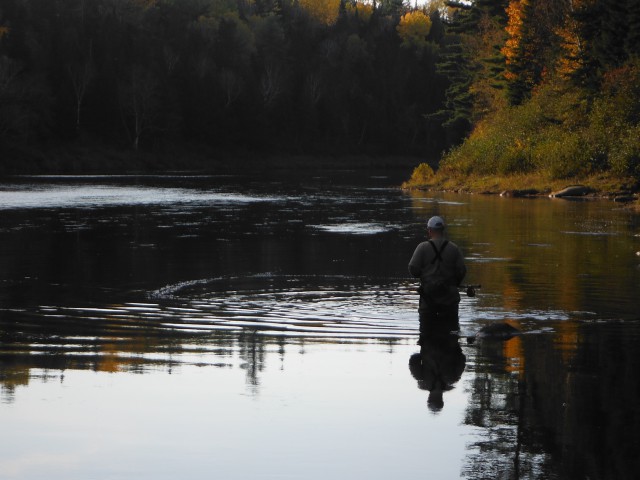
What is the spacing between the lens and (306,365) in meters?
12.9

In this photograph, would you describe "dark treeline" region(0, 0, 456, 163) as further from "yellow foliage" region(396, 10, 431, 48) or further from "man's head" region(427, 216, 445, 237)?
"man's head" region(427, 216, 445, 237)

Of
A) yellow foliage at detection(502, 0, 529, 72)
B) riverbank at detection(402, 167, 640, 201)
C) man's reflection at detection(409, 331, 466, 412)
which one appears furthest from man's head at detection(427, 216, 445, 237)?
yellow foliage at detection(502, 0, 529, 72)

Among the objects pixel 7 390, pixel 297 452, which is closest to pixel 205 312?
pixel 7 390

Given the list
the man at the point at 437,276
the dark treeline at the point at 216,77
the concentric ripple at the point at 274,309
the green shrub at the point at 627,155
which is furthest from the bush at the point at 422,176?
the man at the point at 437,276

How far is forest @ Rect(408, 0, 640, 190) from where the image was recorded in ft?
191

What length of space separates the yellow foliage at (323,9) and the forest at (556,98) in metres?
94.1

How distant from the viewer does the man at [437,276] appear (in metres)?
15.2

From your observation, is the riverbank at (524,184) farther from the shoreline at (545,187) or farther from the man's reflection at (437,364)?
the man's reflection at (437,364)

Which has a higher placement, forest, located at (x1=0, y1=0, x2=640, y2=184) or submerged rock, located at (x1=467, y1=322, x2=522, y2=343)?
forest, located at (x1=0, y1=0, x2=640, y2=184)

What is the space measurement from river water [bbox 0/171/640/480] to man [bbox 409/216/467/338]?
0.37m

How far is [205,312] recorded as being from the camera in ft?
58.5

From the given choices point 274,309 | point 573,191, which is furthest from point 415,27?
point 274,309

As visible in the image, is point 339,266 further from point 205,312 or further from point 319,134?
point 319,134

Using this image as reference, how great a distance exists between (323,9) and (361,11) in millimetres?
7131
